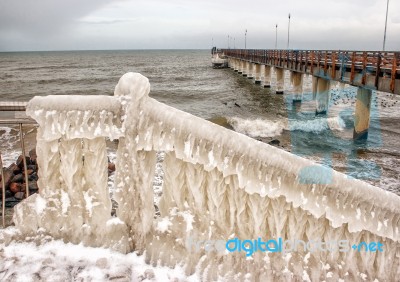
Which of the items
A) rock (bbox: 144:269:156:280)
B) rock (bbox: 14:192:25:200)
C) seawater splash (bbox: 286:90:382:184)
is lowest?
seawater splash (bbox: 286:90:382:184)

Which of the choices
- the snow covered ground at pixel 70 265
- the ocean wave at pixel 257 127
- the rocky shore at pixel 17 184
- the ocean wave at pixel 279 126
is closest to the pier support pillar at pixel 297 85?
the ocean wave at pixel 279 126

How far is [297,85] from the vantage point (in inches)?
1201

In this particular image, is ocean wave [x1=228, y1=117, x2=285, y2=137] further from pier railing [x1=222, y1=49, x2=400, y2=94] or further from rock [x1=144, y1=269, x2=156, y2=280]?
rock [x1=144, y1=269, x2=156, y2=280]

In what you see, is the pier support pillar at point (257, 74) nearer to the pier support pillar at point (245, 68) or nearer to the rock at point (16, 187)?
the pier support pillar at point (245, 68)

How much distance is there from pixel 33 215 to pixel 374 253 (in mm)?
3311

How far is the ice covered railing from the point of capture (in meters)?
2.89

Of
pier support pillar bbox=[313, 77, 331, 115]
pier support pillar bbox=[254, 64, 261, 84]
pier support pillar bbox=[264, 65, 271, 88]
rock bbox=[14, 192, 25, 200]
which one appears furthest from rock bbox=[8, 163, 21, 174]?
pier support pillar bbox=[254, 64, 261, 84]

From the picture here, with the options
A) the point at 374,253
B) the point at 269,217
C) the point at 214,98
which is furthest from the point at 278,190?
the point at 214,98

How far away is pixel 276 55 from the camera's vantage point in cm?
3381

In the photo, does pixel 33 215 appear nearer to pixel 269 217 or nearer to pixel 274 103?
pixel 269 217

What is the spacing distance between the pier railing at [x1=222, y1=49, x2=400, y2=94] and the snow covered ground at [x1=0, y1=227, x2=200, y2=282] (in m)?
12.6

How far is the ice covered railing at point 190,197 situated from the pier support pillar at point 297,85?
94.1ft

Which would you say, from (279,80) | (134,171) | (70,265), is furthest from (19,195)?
(279,80)

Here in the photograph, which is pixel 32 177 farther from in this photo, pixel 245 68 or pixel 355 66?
pixel 245 68
